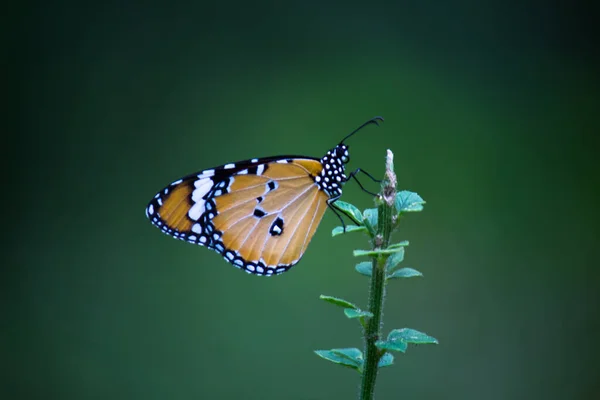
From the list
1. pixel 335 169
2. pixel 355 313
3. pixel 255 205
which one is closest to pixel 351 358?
pixel 355 313

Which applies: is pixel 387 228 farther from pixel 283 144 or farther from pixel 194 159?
pixel 194 159

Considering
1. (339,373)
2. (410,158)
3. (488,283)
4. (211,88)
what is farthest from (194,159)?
(488,283)

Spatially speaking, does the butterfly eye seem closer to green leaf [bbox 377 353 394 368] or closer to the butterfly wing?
the butterfly wing

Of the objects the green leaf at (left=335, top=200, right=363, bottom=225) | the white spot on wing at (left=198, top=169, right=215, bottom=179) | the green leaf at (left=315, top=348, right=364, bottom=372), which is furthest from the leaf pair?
the white spot on wing at (left=198, top=169, right=215, bottom=179)

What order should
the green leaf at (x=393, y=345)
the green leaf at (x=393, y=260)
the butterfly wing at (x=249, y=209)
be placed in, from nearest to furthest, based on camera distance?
the green leaf at (x=393, y=345) → the green leaf at (x=393, y=260) → the butterfly wing at (x=249, y=209)

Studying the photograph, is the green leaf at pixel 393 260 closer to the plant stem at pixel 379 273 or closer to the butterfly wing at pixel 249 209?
the plant stem at pixel 379 273

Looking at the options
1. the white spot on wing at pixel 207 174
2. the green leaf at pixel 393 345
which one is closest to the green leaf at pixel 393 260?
the green leaf at pixel 393 345

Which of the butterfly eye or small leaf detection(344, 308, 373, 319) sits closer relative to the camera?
small leaf detection(344, 308, 373, 319)
